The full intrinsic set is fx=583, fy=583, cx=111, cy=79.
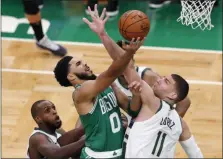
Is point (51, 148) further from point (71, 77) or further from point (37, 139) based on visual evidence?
point (71, 77)

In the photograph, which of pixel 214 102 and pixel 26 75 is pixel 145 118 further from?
pixel 26 75

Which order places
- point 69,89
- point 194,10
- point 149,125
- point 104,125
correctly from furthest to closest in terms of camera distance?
point 69,89 → point 194,10 → point 104,125 → point 149,125

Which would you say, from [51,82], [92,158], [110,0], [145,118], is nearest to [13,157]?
[51,82]

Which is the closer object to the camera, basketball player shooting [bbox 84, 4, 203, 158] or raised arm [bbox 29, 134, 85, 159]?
basketball player shooting [bbox 84, 4, 203, 158]

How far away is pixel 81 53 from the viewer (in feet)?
21.6

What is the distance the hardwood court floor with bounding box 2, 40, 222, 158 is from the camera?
541cm

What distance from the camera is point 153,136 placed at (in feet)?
11.2

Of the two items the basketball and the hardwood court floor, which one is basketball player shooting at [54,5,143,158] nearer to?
the basketball

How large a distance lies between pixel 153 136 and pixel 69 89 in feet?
8.94

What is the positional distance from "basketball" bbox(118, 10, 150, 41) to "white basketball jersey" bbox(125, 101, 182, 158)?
434 mm

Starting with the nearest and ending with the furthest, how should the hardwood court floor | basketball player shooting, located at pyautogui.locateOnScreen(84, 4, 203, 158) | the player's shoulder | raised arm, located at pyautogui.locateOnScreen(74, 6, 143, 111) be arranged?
raised arm, located at pyautogui.locateOnScreen(74, 6, 143, 111) → basketball player shooting, located at pyautogui.locateOnScreen(84, 4, 203, 158) → the player's shoulder → the hardwood court floor

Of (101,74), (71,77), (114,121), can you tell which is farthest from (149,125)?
(71,77)

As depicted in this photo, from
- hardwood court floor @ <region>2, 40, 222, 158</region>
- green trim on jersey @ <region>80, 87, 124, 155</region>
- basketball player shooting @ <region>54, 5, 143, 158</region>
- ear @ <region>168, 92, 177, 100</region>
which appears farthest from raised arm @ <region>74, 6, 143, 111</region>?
hardwood court floor @ <region>2, 40, 222, 158</region>

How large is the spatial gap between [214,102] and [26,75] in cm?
200
